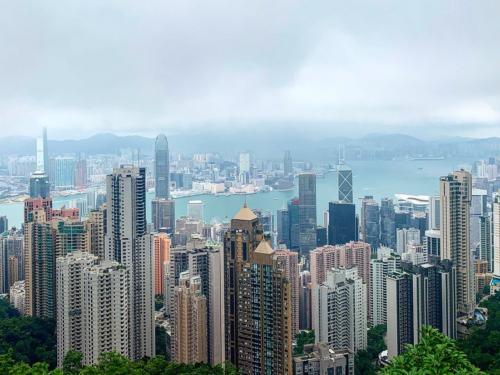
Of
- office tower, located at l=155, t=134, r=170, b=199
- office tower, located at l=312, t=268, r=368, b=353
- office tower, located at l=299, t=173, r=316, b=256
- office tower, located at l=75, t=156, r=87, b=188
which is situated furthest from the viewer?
office tower, located at l=299, t=173, r=316, b=256

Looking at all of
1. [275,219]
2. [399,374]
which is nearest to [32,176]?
[275,219]

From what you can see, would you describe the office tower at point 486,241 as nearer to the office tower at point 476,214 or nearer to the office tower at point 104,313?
the office tower at point 476,214

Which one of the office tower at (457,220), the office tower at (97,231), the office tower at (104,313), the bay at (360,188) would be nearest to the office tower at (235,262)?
the office tower at (104,313)

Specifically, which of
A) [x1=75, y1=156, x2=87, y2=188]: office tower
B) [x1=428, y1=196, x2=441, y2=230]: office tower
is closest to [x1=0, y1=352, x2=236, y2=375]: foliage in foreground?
[x1=75, y1=156, x2=87, y2=188]: office tower

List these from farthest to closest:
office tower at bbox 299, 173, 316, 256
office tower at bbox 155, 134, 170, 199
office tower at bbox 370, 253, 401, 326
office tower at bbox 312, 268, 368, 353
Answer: office tower at bbox 299, 173, 316, 256
office tower at bbox 155, 134, 170, 199
office tower at bbox 370, 253, 401, 326
office tower at bbox 312, 268, 368, 353

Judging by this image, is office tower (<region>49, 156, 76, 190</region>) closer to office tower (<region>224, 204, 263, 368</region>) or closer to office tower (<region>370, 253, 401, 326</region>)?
office tower (<region>224, 204, 263, 368</region>)

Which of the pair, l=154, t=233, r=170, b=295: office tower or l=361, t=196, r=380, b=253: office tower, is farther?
l=361, t=196, r=380, b=253: office tower

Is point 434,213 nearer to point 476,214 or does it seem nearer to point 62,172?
point 476,214

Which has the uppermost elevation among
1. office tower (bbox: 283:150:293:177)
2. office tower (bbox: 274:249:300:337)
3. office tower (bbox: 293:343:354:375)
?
office tower (bbox: 283:150:293:177)

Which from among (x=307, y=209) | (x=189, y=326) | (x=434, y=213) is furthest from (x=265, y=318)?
(x=307, y=209)
